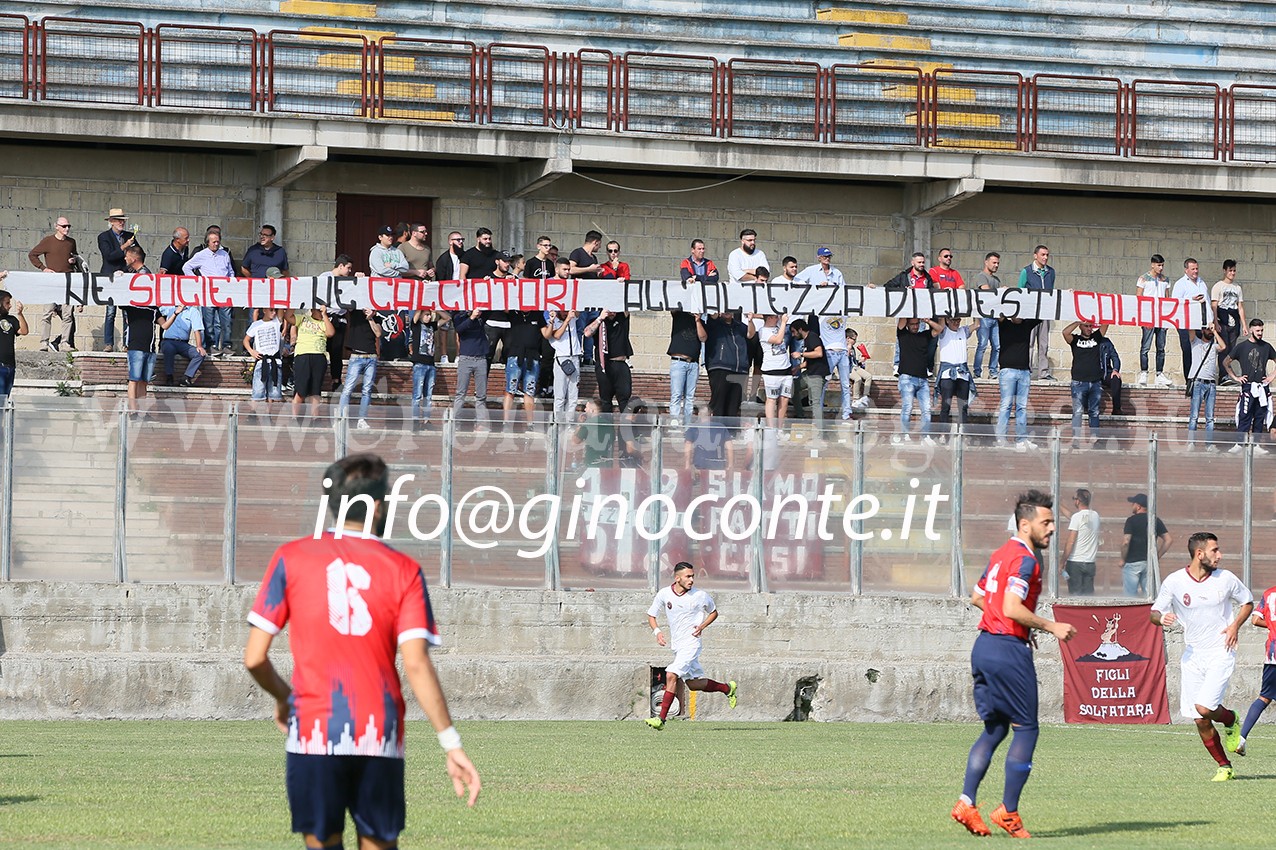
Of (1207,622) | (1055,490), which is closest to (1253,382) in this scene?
(1055,490)

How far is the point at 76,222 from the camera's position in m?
29.8

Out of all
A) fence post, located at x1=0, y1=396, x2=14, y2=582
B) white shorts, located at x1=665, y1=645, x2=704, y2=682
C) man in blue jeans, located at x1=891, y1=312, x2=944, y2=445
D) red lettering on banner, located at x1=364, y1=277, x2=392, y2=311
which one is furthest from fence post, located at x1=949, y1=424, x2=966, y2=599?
fence post, located at x1=0, y1=396, x2=14, y2=582

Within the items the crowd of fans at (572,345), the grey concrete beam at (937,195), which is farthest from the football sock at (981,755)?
the grey concrete beam at (937,195)

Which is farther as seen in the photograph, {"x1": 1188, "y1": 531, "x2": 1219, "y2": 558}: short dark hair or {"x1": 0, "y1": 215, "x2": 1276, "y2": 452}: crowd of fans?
{"x1": 0, "y1": 215, "x2": 1276, "y2": 452}: crowd of fans

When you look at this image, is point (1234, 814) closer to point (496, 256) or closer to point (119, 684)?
point (119, 684)

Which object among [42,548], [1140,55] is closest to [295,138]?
[42,548]

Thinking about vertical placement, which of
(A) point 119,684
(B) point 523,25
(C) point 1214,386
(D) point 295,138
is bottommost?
(A) point 119,684

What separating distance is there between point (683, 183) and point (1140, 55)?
870 centimetres

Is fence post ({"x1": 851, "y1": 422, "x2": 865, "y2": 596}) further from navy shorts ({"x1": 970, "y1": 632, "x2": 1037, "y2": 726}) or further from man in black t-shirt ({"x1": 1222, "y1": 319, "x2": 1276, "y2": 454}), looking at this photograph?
navy shorts ({"x1": 970, "y1": 632, "x2": 1037, "y2": 726})

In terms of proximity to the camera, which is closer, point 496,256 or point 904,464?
point 904,464

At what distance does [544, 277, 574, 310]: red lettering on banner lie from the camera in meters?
24.3

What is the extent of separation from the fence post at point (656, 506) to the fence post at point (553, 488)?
3.37ft

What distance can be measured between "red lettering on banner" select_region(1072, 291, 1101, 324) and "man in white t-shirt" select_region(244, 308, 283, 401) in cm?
1066

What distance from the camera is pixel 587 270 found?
25016 millimetres
